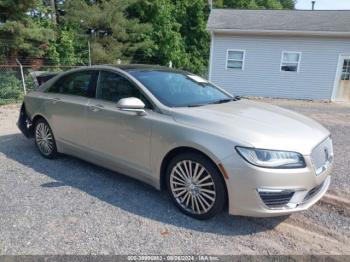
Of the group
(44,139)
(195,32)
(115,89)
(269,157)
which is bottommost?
(44,139)

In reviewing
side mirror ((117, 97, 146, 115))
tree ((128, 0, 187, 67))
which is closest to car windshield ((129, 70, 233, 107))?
side mirror ((117, 97, 146, 115))

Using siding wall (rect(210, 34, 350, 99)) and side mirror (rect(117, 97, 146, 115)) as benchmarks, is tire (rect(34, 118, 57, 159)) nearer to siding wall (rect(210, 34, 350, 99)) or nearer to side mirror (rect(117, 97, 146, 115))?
side mirror (rect(117, 97, 146, 115))

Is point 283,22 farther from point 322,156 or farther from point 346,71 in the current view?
point 322,156

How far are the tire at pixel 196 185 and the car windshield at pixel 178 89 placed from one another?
731mm

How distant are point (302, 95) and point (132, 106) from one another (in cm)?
1303

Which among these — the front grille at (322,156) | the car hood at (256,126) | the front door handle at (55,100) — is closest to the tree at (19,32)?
the front door handle at (55,100)

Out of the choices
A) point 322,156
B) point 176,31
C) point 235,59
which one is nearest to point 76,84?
point 322,156

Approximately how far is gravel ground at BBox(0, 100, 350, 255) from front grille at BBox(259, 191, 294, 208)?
377 mm

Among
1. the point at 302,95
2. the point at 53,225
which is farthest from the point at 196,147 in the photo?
the point at 302,95

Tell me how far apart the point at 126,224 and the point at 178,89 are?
1754 millimetres

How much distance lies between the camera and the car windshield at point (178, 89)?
3661mm

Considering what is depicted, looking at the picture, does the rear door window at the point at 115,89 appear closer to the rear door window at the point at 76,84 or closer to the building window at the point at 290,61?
the rear door window at the point at 76,84

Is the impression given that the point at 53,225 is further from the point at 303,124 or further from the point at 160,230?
the point at 303,124

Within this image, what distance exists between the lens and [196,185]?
3223 millimetres
